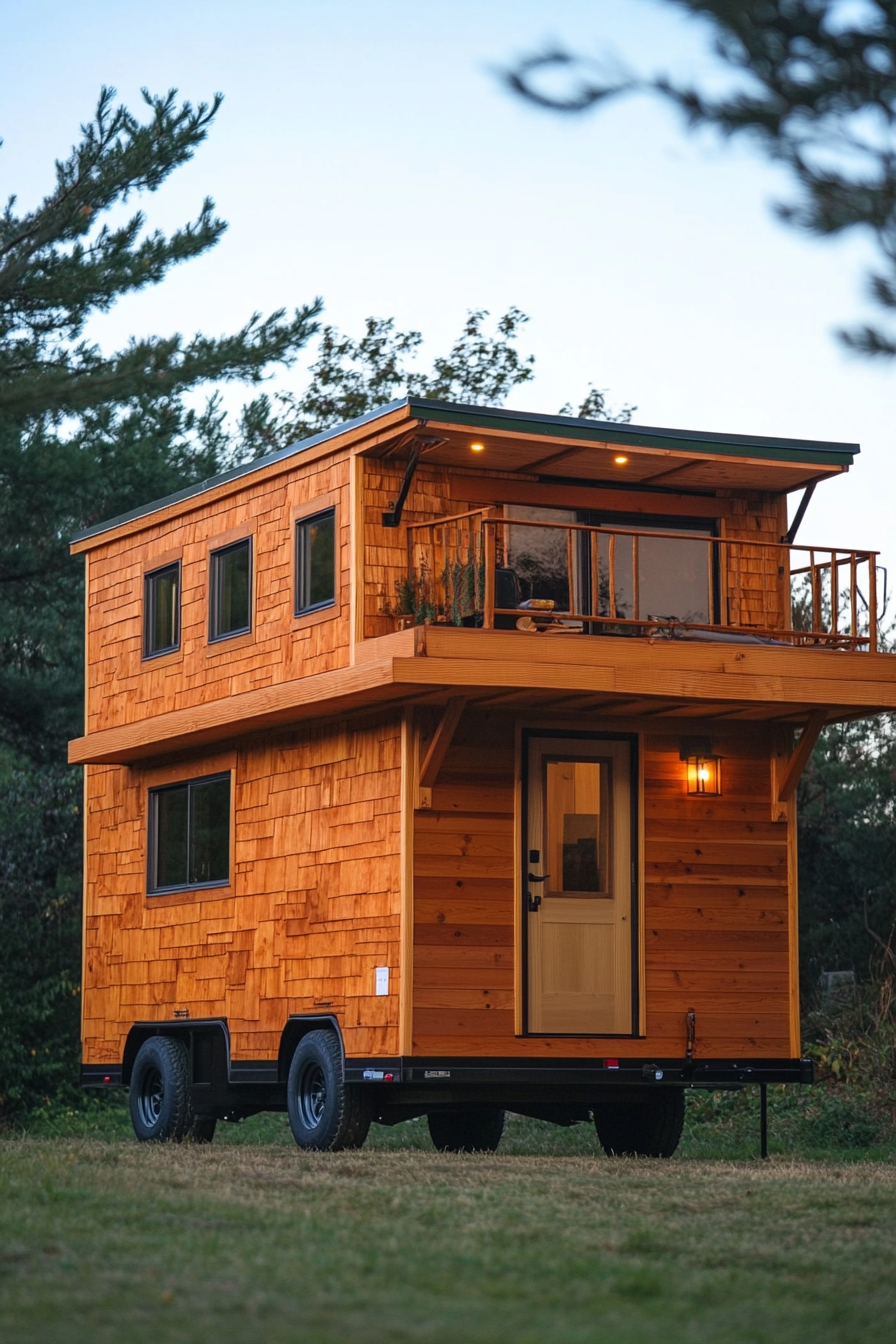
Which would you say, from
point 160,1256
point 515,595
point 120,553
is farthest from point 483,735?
point 160,1256

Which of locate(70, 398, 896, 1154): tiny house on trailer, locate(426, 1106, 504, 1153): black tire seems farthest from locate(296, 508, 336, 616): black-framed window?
locate(426, 1106, 504, 1153): black tire

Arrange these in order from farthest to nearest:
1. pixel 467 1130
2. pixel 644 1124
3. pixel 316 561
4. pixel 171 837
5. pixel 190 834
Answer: pixel 467 1130 < pixel 171 837 < pixel 190 834 < pixel 644 1124 < pixel 316 561

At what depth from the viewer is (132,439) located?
2411 cm

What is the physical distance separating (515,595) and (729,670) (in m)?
1.69

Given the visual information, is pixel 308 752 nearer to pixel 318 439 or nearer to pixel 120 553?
pixel 318 439

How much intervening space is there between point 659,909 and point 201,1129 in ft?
15.3

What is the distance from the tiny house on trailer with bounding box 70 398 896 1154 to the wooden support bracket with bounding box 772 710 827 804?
0.03 meters

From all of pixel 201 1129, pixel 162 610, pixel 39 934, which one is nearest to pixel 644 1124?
pixel 201 1129

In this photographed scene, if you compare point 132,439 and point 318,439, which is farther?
point 132,439

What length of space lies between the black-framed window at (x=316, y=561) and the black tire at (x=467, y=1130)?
4981 millimetres

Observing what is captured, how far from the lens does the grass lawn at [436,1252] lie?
7.40 metres

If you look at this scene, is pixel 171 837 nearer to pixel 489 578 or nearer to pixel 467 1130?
pixel 467 1130

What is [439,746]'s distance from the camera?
14852 mm

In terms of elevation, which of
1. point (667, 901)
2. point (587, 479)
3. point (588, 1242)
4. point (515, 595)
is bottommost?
point (588, 1242)
